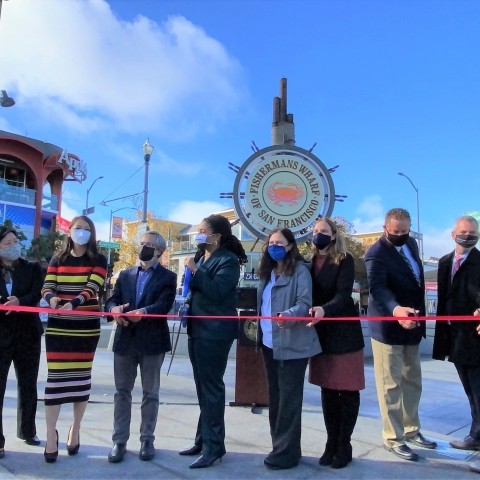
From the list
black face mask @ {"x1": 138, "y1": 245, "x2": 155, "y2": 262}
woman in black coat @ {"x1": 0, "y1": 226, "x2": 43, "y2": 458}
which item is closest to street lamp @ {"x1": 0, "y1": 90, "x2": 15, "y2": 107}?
woman in black coat @ {"x1": 0, "y1": 226, "x2": 43, "y2": 458}

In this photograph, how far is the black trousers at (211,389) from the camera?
3.67 m

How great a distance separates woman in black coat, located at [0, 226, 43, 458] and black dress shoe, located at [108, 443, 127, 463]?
0.74 m

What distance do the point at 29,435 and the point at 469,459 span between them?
344 centimetres

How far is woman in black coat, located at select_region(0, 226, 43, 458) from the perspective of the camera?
3836mm

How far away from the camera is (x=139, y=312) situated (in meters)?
3.72

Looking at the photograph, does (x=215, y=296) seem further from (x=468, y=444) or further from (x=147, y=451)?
(x=468, y=444)

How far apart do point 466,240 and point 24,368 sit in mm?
3659

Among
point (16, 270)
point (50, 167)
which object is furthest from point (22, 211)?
point (16, 270)

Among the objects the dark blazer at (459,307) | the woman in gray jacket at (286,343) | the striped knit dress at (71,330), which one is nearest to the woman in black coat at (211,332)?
the woman in gray jacket at (286,343)

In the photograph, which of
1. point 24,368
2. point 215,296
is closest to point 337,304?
point 215,296

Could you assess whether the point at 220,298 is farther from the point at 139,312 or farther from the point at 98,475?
the point at 98,475

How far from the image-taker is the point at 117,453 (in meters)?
3.66

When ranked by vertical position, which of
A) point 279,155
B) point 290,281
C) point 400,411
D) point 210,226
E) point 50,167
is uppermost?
point 50,167

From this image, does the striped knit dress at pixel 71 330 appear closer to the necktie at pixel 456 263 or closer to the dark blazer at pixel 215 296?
the dark blazer at pixel 215 296
